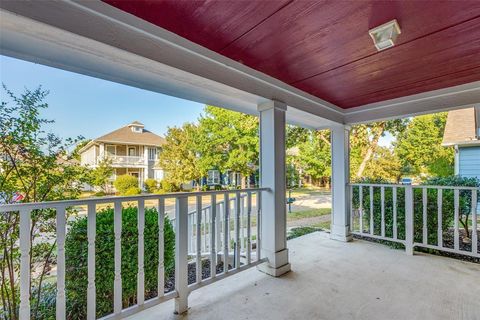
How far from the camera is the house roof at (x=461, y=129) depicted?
20.2ft

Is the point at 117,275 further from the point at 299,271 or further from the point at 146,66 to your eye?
the point at 299,271

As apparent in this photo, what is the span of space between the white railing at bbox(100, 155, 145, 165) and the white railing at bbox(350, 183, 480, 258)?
10.8 ft

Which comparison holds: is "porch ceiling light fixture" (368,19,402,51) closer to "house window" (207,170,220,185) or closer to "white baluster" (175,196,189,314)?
"white baluster" (175,196,189,314)

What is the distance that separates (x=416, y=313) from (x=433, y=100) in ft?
8.26

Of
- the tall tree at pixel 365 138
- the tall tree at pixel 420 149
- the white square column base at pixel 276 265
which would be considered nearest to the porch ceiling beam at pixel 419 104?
the white square column base at pixel 276 265

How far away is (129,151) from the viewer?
2863mm

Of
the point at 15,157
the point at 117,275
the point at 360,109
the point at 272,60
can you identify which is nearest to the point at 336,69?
the point at 272,60

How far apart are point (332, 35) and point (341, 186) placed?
2.70 metres

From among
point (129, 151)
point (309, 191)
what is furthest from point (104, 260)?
point (309, 191)

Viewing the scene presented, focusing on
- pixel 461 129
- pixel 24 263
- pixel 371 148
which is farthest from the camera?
pixel 371 148

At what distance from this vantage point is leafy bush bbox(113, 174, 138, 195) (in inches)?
91.5

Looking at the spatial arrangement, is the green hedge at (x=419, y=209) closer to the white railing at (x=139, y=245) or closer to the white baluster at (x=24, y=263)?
the white railing at (x=139, y=245)

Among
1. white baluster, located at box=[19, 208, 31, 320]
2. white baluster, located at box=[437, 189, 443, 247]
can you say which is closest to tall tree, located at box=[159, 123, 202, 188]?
white baluster, located at box=[19, 208, 31, 320]

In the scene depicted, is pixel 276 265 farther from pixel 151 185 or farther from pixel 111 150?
pixel 111 150
